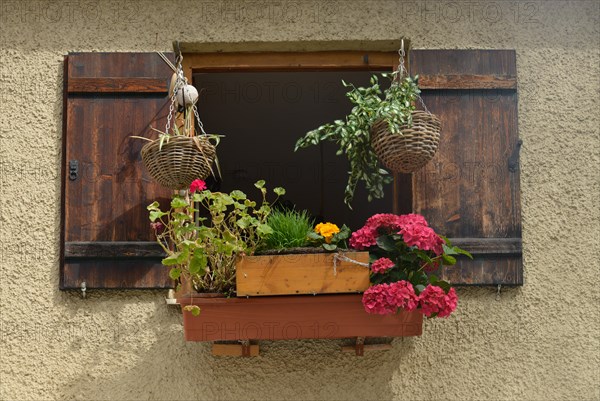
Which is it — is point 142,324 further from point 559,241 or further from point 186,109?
point 559,241

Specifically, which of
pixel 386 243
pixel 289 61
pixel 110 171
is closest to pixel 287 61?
pixel 289 61

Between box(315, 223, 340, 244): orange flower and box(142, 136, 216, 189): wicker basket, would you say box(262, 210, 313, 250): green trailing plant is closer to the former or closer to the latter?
box(315, 223, 340, 244): orange flower

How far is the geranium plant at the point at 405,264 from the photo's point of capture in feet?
13.5

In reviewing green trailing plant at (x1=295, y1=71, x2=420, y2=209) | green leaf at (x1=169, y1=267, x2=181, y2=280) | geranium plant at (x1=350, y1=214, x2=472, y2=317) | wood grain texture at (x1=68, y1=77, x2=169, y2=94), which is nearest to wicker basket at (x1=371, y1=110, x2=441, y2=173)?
green trailing plant at (x1=295, y1=71, x2=420, y2=209)

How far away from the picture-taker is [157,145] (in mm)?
4473

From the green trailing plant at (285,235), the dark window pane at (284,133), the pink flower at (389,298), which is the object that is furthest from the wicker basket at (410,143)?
the dark window pane at (284,133)

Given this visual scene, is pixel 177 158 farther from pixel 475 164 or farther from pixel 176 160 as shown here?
pixel 475 164

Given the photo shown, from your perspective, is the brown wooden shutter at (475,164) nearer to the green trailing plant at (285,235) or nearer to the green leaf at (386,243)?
the green leaf at (386,243)

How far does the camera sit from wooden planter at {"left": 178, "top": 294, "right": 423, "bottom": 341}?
4281mm

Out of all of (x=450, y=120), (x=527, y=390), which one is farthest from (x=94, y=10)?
(x=527, y=390)

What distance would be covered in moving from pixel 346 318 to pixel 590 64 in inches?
78.4

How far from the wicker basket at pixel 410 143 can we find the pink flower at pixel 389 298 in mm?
642

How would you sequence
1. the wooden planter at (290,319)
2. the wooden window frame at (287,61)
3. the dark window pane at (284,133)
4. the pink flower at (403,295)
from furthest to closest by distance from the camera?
the dark window pane at (284,133) → the wooden window frame at (287,61) → the wooden planter at (290,319) → the pink flower at (403,295)

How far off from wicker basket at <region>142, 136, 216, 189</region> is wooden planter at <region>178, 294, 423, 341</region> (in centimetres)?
58
